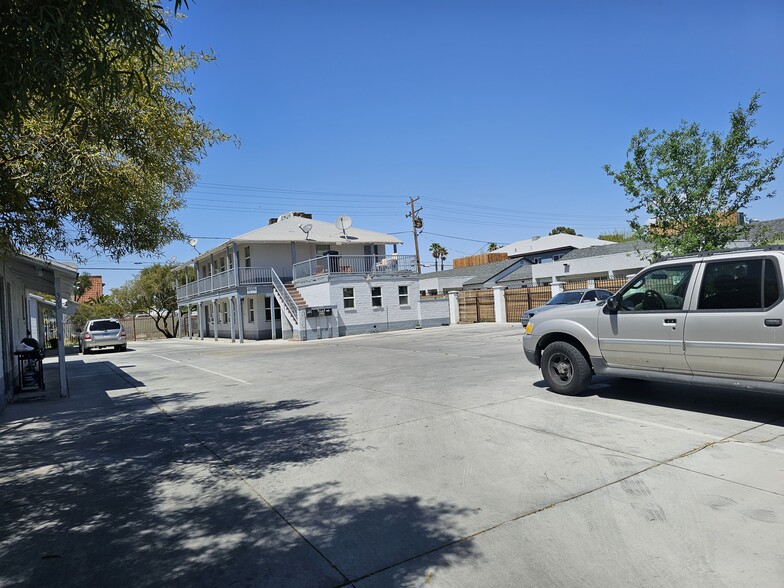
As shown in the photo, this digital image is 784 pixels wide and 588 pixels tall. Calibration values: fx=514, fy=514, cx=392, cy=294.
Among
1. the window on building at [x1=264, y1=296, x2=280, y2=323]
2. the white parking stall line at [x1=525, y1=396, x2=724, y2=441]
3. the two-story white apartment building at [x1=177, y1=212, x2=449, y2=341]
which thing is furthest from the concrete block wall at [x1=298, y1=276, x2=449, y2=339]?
the white parking stall line at [x1=525, y1=396, x2=724, y2=441]

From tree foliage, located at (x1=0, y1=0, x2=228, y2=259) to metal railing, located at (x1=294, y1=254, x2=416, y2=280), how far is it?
21281mm

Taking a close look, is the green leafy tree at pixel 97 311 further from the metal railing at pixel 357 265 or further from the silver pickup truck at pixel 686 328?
the silver pickup truck at pixel 686 328

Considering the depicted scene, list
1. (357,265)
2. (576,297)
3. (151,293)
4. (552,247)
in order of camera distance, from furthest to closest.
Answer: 1. (552,247)
2. (151,293)
3. (357,265)
4. (576,297)

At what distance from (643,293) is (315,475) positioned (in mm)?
5000

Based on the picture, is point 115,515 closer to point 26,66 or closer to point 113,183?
point 26,66

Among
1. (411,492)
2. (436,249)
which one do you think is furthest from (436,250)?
(411,492)

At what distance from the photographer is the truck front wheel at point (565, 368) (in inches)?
302

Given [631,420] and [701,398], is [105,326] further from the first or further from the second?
[701,398]

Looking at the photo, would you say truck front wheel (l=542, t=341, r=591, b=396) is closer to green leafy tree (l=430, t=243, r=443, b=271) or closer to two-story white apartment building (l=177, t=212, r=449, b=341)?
two-story white apartment building (l=177, t=212, r=449, b=341)

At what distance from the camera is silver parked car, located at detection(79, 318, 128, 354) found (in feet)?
85.6

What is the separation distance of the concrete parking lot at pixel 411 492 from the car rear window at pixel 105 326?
2005 cm

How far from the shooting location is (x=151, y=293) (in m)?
44.2

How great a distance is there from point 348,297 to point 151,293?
23876mm

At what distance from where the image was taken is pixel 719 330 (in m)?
6.04
